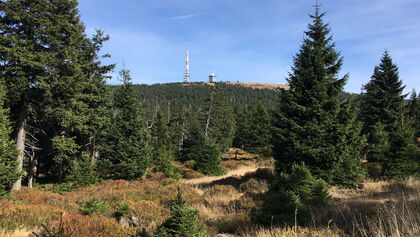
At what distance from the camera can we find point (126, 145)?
20297mm

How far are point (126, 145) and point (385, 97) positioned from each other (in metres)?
26.1

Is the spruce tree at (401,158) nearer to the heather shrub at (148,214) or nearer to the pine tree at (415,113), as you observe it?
the heather shrub at (148,214)

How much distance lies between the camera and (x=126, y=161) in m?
20.2

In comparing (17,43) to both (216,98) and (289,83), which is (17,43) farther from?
(216,98)

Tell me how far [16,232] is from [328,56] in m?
14.2

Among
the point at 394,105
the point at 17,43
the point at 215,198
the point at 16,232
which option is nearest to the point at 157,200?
the point at 215,198

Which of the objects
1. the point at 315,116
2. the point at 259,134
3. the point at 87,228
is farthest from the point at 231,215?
the point at 259,134

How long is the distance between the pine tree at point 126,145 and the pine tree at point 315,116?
41.6 ft

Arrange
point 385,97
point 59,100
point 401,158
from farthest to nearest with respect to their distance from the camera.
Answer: point 385,97 < point 59,100 < point 401,158

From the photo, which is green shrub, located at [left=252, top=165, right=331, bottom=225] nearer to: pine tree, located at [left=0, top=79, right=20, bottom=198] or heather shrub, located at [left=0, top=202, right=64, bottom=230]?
heather shrub, located at [left=0, top=202, right=64, bottom=230]

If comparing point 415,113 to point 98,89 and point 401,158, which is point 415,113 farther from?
point 98,89

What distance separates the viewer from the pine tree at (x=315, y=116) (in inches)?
448

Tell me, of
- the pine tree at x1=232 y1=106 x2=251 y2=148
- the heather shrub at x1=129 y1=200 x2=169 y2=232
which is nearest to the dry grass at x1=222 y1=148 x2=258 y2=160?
the pine tree at x1=232 y1=106 x2=251 y2=148

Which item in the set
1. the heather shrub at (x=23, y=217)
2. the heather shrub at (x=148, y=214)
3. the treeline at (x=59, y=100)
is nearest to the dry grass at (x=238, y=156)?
the treeline at (x=59, y=100)
